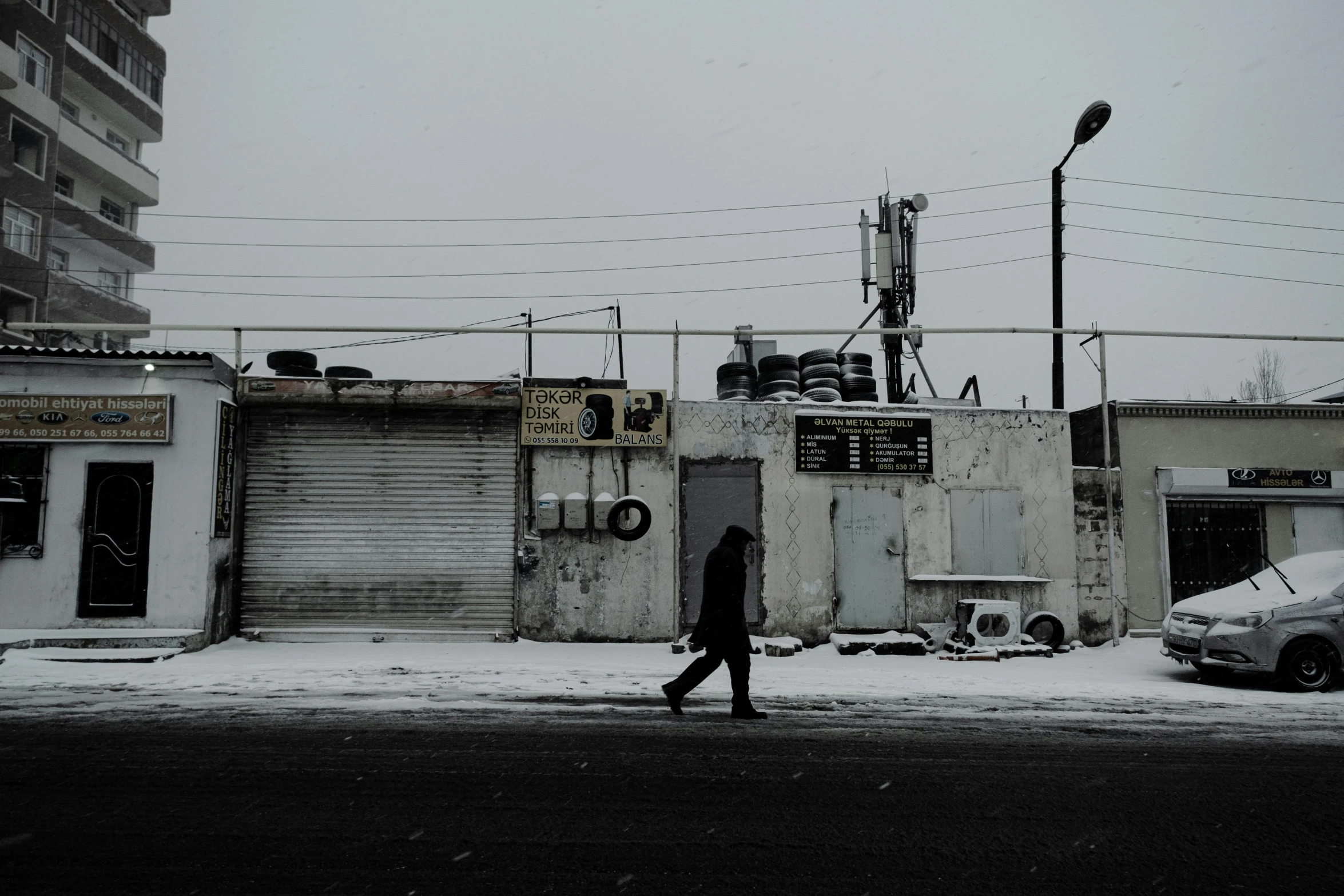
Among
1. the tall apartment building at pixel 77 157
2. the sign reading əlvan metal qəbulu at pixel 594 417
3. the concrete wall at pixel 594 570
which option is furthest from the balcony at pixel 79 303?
the concrete wall at pixel 594 570

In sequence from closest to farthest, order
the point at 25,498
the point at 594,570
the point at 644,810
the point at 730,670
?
the point at 644,810
the point at 730,670
the point at 25,498
the point at 594,570

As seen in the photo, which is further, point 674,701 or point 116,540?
point 116,540

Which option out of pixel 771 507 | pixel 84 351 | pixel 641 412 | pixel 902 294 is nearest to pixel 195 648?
pixel 84 351

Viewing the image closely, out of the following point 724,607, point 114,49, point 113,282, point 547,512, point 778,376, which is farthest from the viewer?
point 113,282

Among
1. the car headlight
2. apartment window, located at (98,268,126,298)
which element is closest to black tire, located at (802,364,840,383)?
the car headlight

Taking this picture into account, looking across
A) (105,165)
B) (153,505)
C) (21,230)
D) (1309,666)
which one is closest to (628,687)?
(153,505)

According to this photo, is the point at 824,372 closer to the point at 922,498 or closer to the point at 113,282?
the point at 922,498

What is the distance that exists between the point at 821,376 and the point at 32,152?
37610 millimetres

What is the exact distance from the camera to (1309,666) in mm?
9672

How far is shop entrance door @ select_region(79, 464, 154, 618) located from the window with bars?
37.7 m

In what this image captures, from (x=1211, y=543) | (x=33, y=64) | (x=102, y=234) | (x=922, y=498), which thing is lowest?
(x=1211, y=543)

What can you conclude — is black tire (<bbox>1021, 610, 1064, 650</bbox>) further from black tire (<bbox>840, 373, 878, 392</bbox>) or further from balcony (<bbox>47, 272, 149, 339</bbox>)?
balcony (<bbox>47, 272, 149, 339</bbox>)

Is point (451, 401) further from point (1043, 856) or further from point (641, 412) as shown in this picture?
point (1043, 856)

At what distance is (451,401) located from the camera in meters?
12.5
